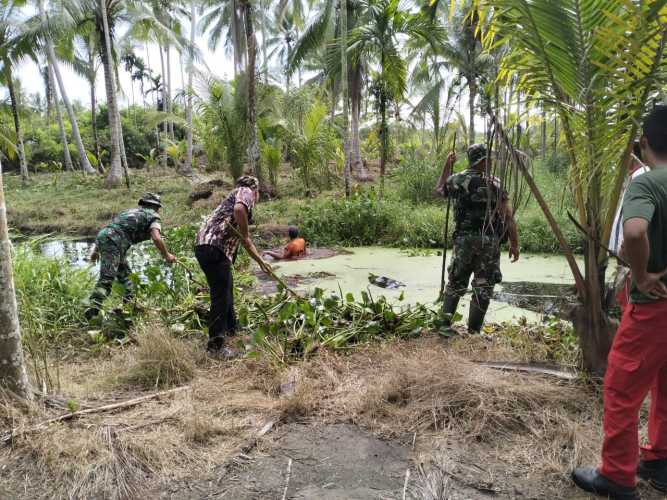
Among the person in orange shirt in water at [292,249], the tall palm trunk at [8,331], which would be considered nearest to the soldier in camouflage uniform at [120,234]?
the tall palm trunk at [8,331]

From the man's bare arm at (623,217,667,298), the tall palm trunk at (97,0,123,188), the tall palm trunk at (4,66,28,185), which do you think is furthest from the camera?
the tall palm trunk at (4,66,28,185)

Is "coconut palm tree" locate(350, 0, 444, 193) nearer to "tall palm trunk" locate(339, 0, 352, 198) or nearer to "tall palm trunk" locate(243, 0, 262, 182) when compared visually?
"tall palm trunk" locate(339, 0, 352, 198)

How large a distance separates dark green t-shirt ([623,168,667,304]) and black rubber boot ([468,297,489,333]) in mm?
2111

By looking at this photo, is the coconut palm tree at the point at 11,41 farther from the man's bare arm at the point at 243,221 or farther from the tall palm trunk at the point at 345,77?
the man's bare arm at the point at 243,221

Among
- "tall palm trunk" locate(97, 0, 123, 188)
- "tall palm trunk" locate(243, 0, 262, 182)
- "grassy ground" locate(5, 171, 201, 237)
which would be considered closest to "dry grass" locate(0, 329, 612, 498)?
"tall palm trunk" locate(243, 0, 262, 182)

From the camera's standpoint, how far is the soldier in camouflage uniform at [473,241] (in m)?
3.88

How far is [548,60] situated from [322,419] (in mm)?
2386

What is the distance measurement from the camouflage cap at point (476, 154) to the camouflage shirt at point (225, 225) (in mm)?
1829

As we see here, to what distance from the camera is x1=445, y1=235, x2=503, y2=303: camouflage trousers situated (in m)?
3.99

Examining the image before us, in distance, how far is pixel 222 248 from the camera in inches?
152

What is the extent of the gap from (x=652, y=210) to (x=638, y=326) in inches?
18.3

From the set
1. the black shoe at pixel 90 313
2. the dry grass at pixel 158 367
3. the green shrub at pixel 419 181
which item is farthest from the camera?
the green shrub at pixel 419 181

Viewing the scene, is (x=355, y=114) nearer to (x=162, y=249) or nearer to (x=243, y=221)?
(x=162, y=249)

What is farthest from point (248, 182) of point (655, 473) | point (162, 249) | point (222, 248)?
point (655, 473)
